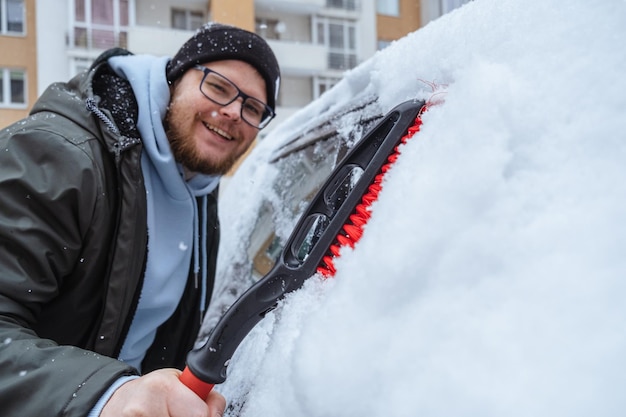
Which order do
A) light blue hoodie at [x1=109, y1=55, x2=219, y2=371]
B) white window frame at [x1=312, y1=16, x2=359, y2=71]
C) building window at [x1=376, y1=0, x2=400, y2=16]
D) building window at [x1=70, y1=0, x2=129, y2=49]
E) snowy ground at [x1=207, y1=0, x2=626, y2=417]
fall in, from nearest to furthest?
snowy ground at [x1=207, y1=0, x2=626, y2=417], light blue hoodie at [x1=109, y1=55, x2=219, y2=371], building window at [x1=70, y1=0, x2=129, y2=49], white window frame at [x1=312, y1=16, x2=359, y2=71], building window at [x1=376, y1=0, x2=400, y2=16]

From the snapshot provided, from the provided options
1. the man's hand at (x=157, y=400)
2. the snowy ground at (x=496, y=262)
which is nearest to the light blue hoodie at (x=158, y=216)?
the man's hand at (x=157, y=400)

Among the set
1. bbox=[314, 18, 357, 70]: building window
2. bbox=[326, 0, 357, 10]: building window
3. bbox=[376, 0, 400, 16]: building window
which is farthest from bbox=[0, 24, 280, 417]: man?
bbox=[376, 0, 400, 16]: building window

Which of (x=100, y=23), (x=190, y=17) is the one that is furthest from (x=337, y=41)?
(x=100, y=23)

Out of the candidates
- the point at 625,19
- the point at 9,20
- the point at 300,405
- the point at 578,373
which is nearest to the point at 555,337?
the point at 578,373

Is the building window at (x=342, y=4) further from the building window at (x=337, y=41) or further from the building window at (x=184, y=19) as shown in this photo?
the building window at (x=184, y=19)

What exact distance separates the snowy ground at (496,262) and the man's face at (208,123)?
1012 millimetres

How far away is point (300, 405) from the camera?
0.73 metres

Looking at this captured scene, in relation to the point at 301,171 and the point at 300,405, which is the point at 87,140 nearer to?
the point at 301,171

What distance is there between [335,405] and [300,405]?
7 cm

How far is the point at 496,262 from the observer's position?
692 millimetres

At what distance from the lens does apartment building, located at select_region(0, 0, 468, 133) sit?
13320 millimetres

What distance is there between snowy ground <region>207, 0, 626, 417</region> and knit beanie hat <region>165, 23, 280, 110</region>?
1.20 meters

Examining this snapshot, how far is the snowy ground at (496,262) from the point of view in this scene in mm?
611

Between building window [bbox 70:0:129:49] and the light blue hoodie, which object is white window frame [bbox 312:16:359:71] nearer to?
building window [bbox 70:0:129:49]
